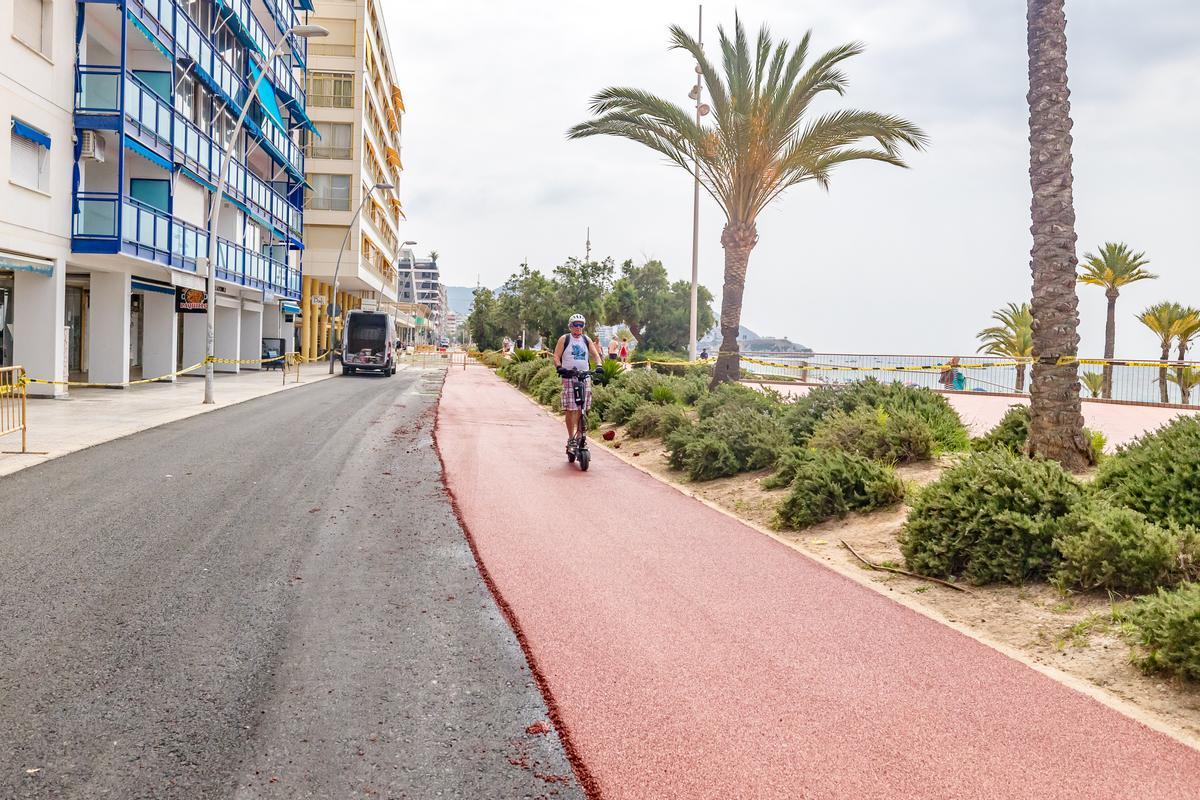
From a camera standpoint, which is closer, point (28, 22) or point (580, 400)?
point (580, 400)

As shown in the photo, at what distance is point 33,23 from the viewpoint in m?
19.7

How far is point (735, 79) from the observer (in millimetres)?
18250

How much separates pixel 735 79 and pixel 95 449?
12.9m

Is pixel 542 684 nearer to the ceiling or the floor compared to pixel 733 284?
nearer to the floor

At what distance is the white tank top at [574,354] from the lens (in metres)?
11.8

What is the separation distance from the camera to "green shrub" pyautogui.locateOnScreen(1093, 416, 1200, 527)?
6.06 meters

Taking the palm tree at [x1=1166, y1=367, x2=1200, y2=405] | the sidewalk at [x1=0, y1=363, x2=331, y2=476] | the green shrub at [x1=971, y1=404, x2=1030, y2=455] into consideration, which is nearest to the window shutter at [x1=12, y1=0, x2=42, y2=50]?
the sidewalk at [x1=0, y1=363, x2=331, y2=476]

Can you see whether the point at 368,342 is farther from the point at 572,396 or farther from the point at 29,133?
the point at 572,396

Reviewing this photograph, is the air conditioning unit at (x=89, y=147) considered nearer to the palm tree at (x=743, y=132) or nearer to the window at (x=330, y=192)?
the palm tree at (x=743, y=132)

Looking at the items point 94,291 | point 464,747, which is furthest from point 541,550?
point 94,291

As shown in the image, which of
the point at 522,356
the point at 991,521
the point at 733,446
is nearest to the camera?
the point at 991,521

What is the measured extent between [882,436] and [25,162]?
18.7m

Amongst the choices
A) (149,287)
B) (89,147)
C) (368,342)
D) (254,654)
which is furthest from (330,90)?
(254,654)

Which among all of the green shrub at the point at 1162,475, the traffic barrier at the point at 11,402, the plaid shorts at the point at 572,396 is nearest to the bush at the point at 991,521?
the green shrub at the point at 1162,475
